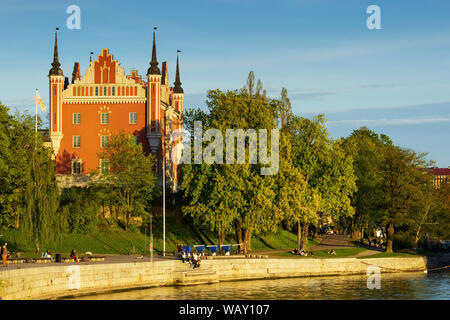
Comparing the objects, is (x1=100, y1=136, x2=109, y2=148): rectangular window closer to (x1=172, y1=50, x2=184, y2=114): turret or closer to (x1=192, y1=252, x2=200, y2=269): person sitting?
(x1=172, y1=50, x2=184, y2=114): turret

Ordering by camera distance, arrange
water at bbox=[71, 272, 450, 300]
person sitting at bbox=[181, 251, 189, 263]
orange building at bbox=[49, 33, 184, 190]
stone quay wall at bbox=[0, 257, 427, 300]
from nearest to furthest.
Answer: stone quay wall at bbox=[0, 257, 427, 300] → water at bbox=[71, 272, 450, 300] → person sitting at bbox=[181, 251, 189, 263] → orange building at bbox=[49, 33, 184, 190]

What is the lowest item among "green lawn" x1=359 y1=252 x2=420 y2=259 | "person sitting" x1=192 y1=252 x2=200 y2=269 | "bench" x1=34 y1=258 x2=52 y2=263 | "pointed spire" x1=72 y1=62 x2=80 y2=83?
"green lawn" x1=359 y1=252 x2=420 y2=259

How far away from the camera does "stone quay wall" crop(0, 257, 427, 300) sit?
153 ft

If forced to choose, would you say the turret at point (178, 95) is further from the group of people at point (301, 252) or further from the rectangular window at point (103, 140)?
the group of people at point (301, 252)

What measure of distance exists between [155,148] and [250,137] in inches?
722

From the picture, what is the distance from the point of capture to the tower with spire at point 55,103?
90188 mm

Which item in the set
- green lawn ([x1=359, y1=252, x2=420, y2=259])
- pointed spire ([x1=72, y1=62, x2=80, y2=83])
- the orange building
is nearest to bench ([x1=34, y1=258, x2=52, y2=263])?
the orange building

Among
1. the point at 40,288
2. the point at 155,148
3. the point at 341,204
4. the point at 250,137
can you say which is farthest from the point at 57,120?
the point at 40,288

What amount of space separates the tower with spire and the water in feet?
121

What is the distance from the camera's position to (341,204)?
84.4 metres

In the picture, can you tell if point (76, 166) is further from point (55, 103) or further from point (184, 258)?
point (184, 258)
